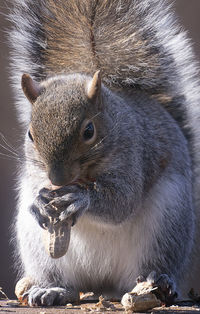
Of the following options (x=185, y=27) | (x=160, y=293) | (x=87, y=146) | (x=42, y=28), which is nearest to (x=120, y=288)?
(x=160, y=293)

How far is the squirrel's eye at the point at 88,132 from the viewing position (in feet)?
6.81

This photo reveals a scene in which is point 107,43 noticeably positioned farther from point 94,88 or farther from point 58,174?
point 58,174

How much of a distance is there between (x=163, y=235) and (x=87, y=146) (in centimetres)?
47

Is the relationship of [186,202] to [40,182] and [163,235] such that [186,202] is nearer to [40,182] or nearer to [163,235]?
[163,235]

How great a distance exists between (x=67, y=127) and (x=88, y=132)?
90 millimetres

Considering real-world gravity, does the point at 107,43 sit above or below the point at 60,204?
above

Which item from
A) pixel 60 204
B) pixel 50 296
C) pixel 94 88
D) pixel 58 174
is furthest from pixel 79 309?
pixel 94 88

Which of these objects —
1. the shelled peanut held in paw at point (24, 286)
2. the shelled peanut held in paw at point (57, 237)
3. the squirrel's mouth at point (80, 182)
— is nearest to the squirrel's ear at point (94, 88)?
the squirrel's mouth at point (80, 182)

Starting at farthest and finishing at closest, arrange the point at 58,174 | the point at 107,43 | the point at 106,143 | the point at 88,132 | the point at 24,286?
the point at 107,43 < the point at 24,286 < the point at 106,143 < the point at 88,132 < the point at 58,174

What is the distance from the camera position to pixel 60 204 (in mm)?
2062

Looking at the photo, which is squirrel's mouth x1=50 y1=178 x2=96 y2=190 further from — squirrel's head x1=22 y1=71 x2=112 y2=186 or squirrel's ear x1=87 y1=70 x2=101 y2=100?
squirrel's ear x1=87 y1=70 x2=101 y2=100

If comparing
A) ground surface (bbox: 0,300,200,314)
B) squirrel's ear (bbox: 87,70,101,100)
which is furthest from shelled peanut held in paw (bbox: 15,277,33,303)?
squirrel's ear (bbox: 87,70,101,100)

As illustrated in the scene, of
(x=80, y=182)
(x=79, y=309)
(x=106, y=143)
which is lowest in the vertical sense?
(x=79, y=309)

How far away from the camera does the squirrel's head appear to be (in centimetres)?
200
